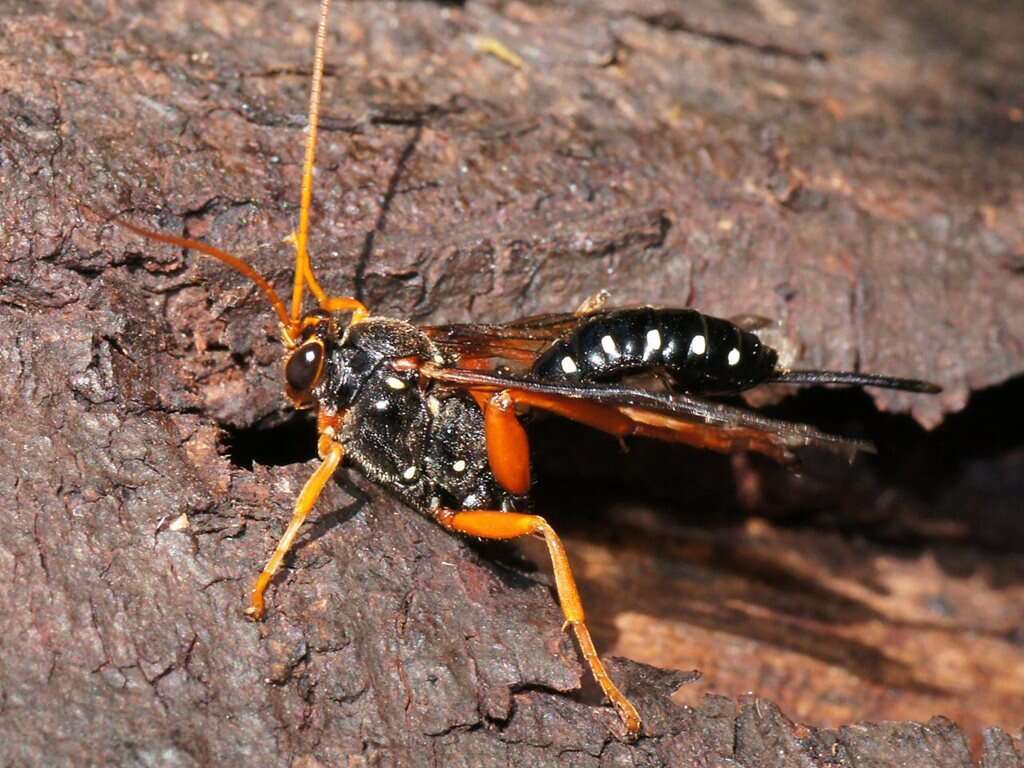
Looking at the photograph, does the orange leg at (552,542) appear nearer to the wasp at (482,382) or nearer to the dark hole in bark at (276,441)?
the wasp at (482,382)

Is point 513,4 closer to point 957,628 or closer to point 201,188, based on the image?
point 201,188

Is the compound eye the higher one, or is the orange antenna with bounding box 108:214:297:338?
the orange antenna with bounding box 108:214:297:338

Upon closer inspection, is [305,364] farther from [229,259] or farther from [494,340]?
[494,340]

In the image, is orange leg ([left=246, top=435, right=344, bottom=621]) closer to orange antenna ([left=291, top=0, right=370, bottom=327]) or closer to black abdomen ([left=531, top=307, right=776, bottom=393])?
orange antenna ([left=291, top=0, right=370, bottom=327])

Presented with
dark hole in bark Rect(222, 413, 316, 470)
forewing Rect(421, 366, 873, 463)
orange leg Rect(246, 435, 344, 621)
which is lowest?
dark hole in bark Rect(222, 413, 316, 470)

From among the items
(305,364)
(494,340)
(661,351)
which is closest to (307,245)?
(305,364)

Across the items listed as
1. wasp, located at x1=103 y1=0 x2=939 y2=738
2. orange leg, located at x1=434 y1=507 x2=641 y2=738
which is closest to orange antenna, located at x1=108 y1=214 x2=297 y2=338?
wasp, located at x1=103 y1=0 x2=939 y2=738
